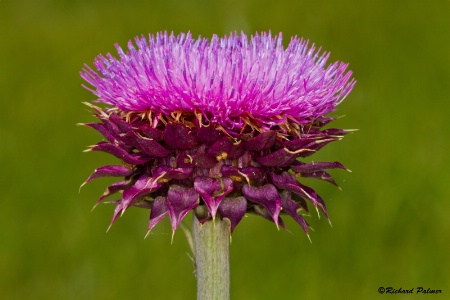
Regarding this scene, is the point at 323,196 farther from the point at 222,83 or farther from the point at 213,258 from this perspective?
the point at 222,83

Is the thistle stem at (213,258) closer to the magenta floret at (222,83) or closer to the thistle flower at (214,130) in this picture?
the thistle flower at (214,130)

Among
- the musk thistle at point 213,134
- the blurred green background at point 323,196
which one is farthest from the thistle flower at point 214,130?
the blurred green background at point 323,196

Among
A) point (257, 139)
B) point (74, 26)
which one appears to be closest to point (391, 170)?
point (257, 139)

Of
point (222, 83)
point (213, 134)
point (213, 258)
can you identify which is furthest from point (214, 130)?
point (213, 258)

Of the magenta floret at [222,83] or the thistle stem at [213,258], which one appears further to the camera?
the thistle stem at [213,258]

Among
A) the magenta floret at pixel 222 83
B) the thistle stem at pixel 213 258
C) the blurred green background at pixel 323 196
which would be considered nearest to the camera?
the magenta floret at pixel 222 83

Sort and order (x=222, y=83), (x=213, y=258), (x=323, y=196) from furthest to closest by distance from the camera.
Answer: (x=323, y=196), (x=213, y=258), (x=222, y=83)
